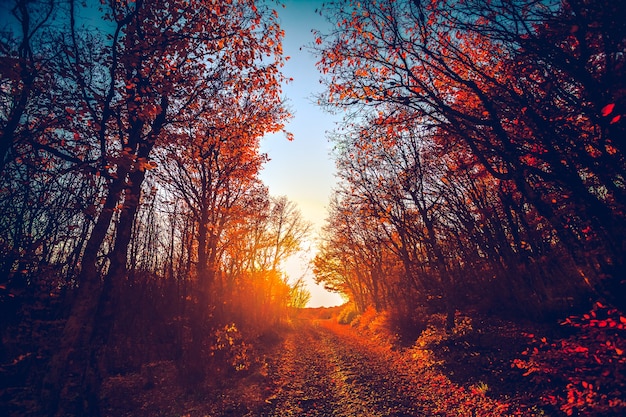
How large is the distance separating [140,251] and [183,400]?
15211 mm

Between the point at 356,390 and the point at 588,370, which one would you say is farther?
the point at 356,390

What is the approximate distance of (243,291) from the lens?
23.4 m

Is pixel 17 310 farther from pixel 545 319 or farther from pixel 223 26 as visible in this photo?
pixel 545 319

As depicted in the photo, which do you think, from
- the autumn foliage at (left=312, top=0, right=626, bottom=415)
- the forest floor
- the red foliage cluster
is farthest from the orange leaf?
the forest floor

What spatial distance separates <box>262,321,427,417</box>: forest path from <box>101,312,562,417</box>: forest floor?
3 cm

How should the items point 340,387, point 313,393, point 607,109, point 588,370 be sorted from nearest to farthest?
point 607,109, point 588,370, point 313,393, point 340,387

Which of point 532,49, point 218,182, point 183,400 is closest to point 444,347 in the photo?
point 183,400

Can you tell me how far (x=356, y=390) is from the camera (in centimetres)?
809

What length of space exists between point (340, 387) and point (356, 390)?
0.67 m

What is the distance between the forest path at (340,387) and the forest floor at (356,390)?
0.03 meters

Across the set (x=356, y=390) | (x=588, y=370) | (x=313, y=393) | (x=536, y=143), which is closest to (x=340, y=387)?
(x=356, y=390)

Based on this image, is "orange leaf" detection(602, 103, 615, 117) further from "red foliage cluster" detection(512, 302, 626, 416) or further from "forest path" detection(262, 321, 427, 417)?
"forest path" detection(262, 321, 427, 417)

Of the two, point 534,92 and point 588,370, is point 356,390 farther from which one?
point 534,92

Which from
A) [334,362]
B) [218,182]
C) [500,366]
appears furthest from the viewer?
[218,182]
